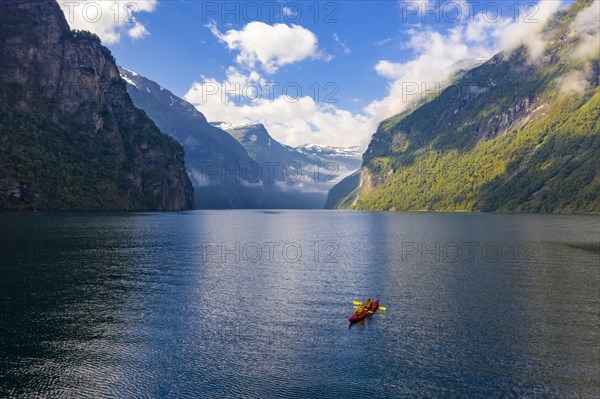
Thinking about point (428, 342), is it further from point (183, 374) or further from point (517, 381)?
point (183, 374)

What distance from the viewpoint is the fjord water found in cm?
3033

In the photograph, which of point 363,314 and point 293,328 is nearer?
point 293,328

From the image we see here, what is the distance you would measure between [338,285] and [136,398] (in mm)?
39510

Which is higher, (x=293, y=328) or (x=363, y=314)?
(x=363, y=314)

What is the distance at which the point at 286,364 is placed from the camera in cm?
3372

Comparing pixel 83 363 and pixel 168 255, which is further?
pixel 168 255

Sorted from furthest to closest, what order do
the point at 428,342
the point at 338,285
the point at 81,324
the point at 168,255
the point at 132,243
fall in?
the point at 132,243, the point at 168,255, the point at 338,285, the point at 81,324, the point at 428,342

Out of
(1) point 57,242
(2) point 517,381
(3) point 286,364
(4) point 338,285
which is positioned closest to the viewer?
(2) point 517,381

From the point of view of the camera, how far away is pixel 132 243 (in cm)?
10900

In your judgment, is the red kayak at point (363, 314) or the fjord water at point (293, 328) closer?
the fjord water at point (293, 328)

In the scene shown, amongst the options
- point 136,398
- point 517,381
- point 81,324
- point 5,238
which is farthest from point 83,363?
point 5,238

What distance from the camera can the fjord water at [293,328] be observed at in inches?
1194

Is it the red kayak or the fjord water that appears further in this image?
the red kayak

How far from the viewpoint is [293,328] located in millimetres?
42594
